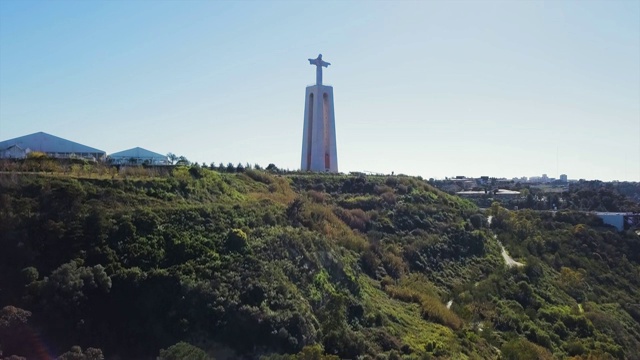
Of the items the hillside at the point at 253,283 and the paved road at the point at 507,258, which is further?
the paved road at the point at 507,258

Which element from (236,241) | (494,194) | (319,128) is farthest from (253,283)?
(494,194)

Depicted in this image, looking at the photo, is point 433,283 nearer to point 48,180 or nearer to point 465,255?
point 465,255

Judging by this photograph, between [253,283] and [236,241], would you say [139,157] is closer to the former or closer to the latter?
[236,241]

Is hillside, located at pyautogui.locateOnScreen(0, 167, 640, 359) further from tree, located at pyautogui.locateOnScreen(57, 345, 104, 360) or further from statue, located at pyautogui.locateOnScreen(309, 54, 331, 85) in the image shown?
statue, located at pyautogui.locateOnScreen(309, 54, 331, 85)

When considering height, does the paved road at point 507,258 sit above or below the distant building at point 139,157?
below

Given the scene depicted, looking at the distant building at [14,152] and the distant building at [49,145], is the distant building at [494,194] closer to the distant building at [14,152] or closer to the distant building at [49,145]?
the distant building at [49,145]

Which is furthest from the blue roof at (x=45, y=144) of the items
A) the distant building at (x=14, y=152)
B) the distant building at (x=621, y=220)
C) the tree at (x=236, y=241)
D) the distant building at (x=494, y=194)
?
the distant building at (x=494, y=194)
